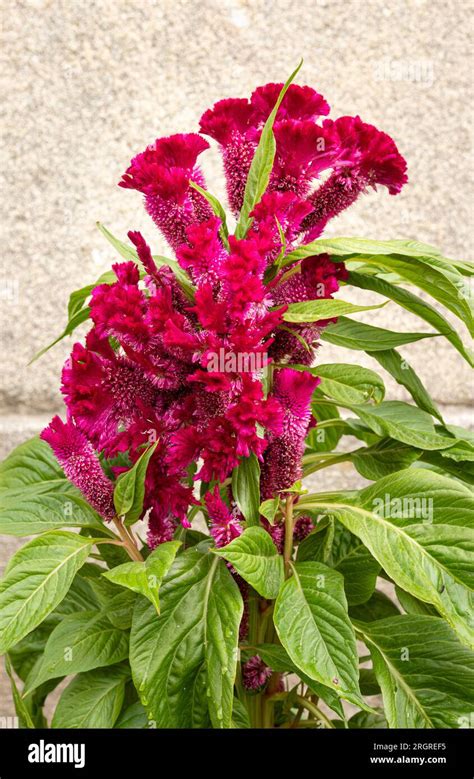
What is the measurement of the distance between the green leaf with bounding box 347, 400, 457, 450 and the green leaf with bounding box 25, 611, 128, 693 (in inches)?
12.4

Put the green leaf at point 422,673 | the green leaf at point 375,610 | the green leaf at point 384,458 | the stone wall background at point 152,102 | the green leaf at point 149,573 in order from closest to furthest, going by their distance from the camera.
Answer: the green leaf at point 149,573, the green leaf at point 422,673, the green leaf at point 384,458, the green leaf at point 375,610, the stone wall background at point 152,102

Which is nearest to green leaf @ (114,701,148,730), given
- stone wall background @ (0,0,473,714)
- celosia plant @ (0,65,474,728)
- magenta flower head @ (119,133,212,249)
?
celosia plant @ (0,65,474,728)

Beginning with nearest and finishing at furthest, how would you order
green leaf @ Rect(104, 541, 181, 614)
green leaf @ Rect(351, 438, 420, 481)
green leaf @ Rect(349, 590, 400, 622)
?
green leaf @ Rect(104, 541, 181, 614), green leaf @ Rect(351, 438, 420, 481), green leaf @ Rect(349, 590, 400, 622)

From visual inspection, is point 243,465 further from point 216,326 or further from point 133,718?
point 133,718

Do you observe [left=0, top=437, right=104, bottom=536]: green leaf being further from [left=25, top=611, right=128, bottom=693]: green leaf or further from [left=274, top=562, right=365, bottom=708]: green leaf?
[left=274, top=562, right=365, bottom=708]: green leaf

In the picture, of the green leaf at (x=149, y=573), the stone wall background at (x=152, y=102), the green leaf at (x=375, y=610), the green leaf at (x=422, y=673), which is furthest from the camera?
the stone wall background at (x=152, y=102)

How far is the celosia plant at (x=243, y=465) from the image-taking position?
→ 648mm

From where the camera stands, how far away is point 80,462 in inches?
28.5

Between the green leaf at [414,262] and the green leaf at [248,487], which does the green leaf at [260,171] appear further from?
the green leaf at [248,487]

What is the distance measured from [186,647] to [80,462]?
7.3 inches

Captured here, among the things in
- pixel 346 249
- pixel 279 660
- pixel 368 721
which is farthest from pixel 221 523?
pixel 368 721

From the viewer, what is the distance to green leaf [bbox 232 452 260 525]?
71 centimetres

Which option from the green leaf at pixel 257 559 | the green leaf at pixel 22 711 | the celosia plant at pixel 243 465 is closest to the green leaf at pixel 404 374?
the celosia plant at pixel 243 465
